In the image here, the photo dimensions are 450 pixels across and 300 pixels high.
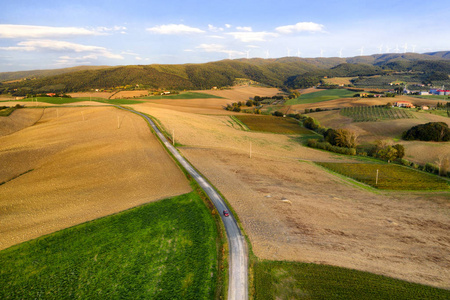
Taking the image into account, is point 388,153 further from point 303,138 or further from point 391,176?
point 303,138

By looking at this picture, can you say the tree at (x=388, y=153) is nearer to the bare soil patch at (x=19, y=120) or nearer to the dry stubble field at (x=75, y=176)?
the dry stubble field at (x=75, y=176)

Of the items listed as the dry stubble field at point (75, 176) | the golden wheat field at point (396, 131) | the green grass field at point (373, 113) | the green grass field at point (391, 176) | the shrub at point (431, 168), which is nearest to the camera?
the dry stubble field at point (75, 176)

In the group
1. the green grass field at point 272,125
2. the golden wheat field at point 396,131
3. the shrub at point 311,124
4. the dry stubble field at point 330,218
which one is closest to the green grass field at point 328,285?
the dry stubble field at point 330,218

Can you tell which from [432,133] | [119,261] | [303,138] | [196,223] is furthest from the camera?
[303,138]

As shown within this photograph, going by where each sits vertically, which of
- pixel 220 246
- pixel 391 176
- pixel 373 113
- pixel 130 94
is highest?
pixel 130 94

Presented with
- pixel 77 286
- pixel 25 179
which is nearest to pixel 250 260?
pixel 77 286

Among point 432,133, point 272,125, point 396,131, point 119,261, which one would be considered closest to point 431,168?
point 432,133
